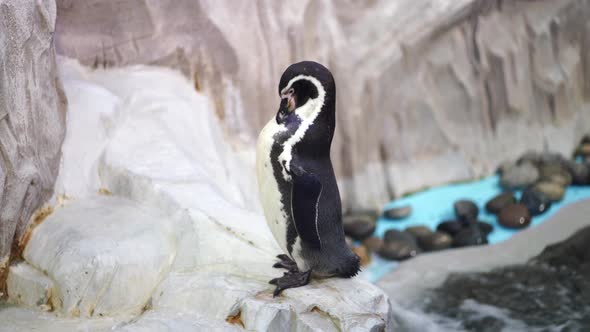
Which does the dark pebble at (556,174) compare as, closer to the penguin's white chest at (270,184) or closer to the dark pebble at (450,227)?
the dark pebble at (450,227)

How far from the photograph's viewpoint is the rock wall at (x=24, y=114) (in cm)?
230

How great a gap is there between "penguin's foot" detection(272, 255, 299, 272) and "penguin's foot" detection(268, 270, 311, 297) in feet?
0.25

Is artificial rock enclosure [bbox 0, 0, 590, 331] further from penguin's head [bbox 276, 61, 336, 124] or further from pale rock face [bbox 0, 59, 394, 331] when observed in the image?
Result: penguin's head [bbox 276, 61, 336, 124]

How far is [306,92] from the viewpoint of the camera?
2.07 metres

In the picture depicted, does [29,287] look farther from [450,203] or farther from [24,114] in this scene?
[450,203]

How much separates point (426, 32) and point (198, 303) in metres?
2.96

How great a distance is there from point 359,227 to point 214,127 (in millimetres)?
1332

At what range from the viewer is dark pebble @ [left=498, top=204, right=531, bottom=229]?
4270 millimetres

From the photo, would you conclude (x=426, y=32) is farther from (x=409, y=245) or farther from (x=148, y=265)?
(x=148, y=265)

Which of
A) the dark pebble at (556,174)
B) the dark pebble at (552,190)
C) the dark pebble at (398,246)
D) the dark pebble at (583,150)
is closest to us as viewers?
the dark pebble at (398,246)

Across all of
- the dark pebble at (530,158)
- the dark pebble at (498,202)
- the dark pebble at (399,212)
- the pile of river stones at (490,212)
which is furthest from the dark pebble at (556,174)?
the dark pebble at (399,212)

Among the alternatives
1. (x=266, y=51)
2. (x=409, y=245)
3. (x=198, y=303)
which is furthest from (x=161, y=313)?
(x=409, y=245)

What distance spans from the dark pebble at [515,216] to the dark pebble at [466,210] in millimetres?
159

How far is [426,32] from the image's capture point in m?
4.50
